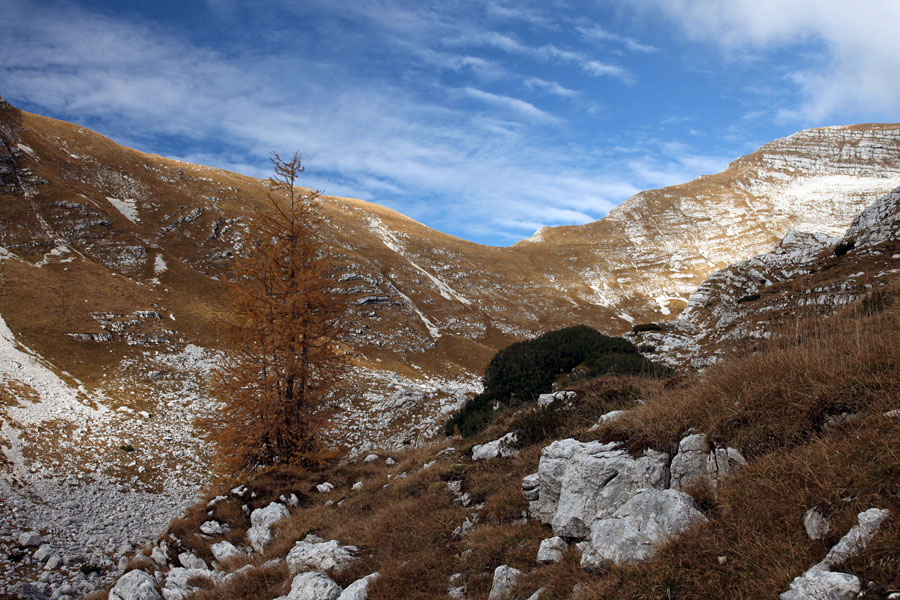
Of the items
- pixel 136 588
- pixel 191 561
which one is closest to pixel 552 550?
pixel 136 588

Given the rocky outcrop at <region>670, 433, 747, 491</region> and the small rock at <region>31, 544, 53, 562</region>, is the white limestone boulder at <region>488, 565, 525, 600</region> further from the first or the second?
the small rock at <region>31, 544, 53, 562</region>

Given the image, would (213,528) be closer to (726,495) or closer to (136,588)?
(136,588)

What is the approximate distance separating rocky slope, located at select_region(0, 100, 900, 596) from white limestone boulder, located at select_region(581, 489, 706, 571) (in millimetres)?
15443

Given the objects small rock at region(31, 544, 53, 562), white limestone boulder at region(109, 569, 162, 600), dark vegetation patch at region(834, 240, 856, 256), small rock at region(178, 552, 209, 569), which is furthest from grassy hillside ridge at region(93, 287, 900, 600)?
dark vegetation patch at region(834, 240, 856, 256)

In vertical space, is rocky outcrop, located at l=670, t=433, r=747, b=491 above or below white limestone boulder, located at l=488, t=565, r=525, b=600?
above

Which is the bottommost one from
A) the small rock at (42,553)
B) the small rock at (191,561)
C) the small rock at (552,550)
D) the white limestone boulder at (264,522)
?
the small rock at (42,553)

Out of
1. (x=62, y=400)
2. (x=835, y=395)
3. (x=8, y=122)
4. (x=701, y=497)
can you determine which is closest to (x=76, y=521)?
(x=62, y=400)

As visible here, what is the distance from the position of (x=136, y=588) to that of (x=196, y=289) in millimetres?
57772

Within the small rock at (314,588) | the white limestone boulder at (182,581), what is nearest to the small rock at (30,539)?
the white limestone boulder at (182,581)

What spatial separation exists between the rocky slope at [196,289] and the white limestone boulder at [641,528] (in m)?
15.4

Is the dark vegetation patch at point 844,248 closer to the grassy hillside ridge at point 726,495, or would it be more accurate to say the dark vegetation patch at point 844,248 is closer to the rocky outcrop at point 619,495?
the grassy hillside ridge at point 726,495

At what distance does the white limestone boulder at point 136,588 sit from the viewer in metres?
9.02

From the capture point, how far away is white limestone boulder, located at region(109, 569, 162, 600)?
29.6 ft

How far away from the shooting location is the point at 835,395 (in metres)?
5.18
